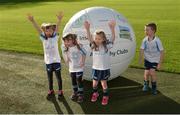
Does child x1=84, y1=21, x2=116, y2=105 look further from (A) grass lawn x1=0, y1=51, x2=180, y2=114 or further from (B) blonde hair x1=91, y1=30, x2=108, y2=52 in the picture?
(A) grass lawn x1=0, y1=51, x2=180, y2=114

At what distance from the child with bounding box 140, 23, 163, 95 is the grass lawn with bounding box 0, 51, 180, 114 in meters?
0.43

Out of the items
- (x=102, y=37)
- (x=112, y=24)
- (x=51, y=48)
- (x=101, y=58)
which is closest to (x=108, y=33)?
(x=112, y=24)

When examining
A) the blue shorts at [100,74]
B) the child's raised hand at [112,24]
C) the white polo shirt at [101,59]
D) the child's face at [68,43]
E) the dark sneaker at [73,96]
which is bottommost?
the dark sneaker at [73,96]

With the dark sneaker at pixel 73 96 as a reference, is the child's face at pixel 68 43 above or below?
above

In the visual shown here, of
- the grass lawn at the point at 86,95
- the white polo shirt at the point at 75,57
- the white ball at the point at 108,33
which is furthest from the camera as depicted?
the white ball at the point at 108,33

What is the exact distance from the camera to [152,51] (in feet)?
29.6

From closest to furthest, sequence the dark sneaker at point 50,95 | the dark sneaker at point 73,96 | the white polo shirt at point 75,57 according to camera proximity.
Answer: the white polo shirt at point 75,57, the dark sneaker at point 73,96, the dark sneaker at point 50,95

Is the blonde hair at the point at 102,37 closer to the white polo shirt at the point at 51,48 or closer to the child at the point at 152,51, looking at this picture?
the white polo shirt at the point at 51,48

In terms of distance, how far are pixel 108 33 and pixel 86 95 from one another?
62.8 inches

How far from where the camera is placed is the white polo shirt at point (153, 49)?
8.92 meters

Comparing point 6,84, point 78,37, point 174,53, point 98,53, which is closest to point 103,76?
point 98,53

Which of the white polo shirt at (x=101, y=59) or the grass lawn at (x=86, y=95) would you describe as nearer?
the grass lawn at (x=86, y=95)

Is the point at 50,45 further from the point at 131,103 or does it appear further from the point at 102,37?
the point at 131,103

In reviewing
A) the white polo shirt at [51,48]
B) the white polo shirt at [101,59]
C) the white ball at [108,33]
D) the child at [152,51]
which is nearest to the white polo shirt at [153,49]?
the child at [152,51]
